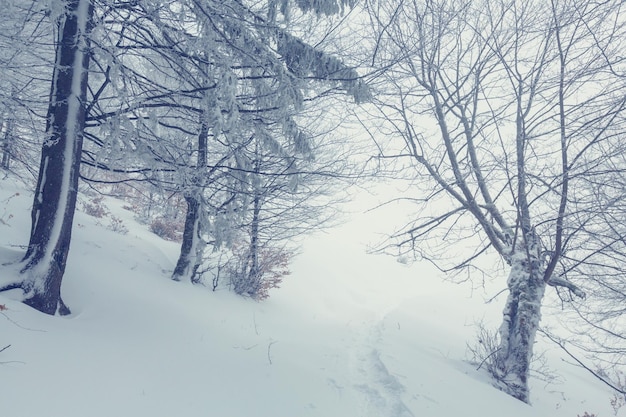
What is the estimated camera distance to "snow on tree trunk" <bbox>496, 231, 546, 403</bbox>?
21.5ft

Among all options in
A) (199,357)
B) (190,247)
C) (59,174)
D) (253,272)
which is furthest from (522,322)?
(59,174)

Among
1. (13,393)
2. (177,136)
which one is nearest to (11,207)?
(177,136)

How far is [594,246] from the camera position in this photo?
789 centimetres

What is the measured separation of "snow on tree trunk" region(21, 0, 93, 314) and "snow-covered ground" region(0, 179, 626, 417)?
34 cm

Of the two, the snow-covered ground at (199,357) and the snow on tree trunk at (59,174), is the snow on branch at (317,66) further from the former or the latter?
the snow-covered ground at (199,357)

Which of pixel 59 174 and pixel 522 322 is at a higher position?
pixel 59 174

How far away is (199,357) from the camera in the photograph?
4699mm

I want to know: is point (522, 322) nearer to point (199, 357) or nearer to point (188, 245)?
point (199, 357)

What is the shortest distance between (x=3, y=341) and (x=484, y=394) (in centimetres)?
568

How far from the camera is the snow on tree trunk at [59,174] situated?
176 inches

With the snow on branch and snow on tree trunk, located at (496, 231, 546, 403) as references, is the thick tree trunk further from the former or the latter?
snow on tree trunk, located at (496, 231, 546, 403)

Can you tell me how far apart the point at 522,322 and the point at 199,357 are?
541cm

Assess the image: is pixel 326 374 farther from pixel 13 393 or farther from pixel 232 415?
pixel 13 393

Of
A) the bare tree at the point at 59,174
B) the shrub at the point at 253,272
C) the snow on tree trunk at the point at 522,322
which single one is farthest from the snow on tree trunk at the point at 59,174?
the snow on tree trunk at the point at 522,322
